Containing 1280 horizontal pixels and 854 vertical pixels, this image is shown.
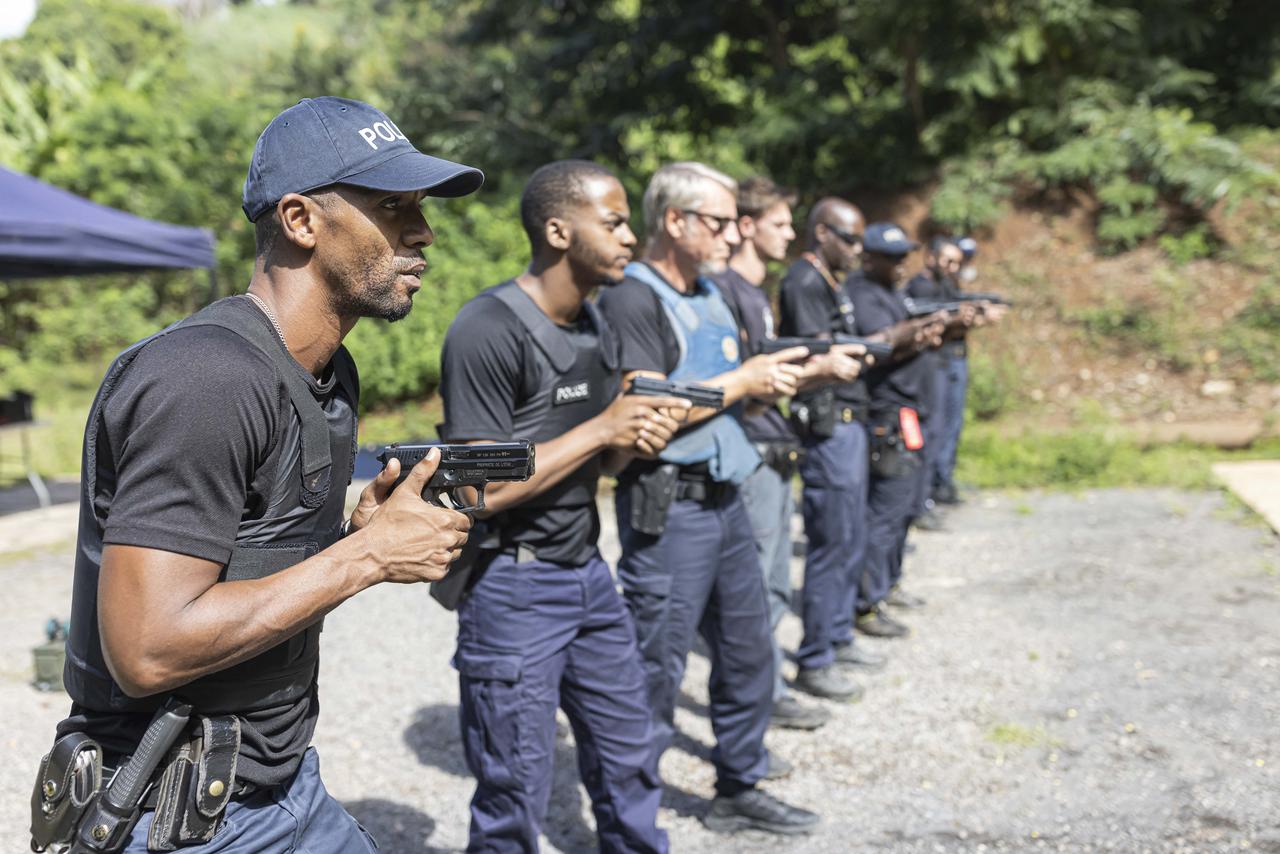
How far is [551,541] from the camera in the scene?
121 inches

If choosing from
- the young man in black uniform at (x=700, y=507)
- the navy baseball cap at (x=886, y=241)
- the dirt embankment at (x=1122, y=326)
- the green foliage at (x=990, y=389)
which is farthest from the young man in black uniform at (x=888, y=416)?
the dirt embankment at (x=1122, y=326)

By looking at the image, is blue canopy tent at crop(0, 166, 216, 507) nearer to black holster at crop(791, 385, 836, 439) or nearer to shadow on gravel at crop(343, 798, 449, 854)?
shadow on gravel at crop(343, 798, 449, 854)

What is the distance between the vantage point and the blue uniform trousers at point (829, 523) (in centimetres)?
528

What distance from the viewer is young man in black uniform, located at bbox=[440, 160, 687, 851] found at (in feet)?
9.69

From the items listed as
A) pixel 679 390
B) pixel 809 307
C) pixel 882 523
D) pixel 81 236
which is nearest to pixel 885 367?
pixel 882 523

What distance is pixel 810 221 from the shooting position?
5832 mm

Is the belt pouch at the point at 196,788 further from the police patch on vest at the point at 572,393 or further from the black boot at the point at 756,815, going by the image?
the black boot at the point at 756,815

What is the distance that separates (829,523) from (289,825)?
372cm

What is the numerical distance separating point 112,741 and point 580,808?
8.39ft

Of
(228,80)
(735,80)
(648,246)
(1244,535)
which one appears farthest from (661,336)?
(228,80)

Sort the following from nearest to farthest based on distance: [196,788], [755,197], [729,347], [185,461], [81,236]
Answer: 1. [185,461]
2. [196,788]
3. [729,347]
4. [755,197]
5. [81,236]

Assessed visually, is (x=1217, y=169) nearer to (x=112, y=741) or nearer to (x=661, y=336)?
(x=661, y=336)

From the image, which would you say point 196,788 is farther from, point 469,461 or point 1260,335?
point 1260,335

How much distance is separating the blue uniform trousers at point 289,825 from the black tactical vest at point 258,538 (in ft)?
0.60
